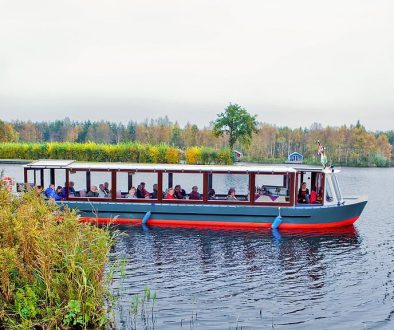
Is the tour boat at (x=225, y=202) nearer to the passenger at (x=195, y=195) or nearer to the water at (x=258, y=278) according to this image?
the passenger at (x=195, y=195)

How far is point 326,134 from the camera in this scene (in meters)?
106

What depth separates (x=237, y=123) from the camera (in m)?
72.9

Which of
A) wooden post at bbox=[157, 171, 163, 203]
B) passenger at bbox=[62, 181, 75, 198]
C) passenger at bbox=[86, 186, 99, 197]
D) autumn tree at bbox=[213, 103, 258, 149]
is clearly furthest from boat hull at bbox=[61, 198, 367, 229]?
autumn tree at bbox=[213, 103, 258, 149]

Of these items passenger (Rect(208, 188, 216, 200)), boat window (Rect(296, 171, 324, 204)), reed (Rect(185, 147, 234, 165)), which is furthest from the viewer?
reed (Rect(185, 147, 234, 165))

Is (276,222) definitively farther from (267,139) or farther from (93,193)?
(267,139)

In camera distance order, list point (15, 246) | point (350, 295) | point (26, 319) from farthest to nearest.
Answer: point (350, 295) → point (15, 246) → point (26, 319)

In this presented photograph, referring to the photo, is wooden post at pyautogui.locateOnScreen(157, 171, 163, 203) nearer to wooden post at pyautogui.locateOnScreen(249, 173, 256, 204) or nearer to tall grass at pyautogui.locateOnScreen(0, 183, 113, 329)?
wooden post at pyautogui.locateOnScreen(249, 173, 256, 204)

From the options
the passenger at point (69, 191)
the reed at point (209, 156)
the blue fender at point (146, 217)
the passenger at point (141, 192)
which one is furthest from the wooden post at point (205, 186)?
the reed at point (209, 156)

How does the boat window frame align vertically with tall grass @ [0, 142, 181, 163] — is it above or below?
below

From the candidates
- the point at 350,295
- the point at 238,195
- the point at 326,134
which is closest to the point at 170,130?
the point at 326,134

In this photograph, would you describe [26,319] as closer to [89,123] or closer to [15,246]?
[15,246]

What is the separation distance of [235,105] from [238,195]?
165 ft

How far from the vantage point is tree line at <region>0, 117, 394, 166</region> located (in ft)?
305

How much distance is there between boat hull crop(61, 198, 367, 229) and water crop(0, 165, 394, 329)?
0.73 metres
